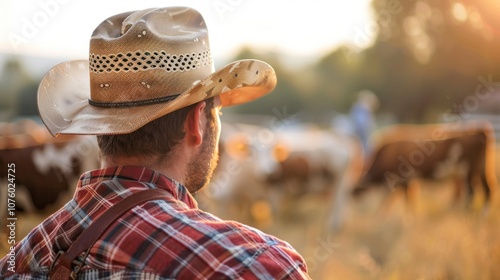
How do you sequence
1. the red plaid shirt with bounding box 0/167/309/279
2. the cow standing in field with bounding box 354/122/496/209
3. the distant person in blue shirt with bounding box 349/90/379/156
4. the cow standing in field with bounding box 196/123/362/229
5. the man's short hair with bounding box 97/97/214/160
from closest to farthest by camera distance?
the red plaid shirt with bounding box 0/167/309/279
the man's short hair with bounding box 97/97/214/160
the cow standing in field with bounding box 196/123/362/229
the cow standing in field with bounding box 354/122/496/209
the distant person in blue shirt with bounding box 349/90/379/156

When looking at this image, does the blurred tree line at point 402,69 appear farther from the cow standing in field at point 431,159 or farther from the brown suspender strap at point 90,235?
the brown suspender strap at point 90,235

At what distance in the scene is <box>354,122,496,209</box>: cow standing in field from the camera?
8562mm

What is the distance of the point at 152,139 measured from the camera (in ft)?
4.98

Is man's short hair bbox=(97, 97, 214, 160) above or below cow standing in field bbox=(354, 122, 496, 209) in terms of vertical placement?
above

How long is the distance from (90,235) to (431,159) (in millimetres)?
7852

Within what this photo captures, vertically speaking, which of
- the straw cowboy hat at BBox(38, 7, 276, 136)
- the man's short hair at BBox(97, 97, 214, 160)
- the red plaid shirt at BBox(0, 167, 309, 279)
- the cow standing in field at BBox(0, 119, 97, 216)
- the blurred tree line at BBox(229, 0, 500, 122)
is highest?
the straw cowboy hat at BBox(38, 7, 276, 136)

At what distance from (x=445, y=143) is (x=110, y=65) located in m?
7.66

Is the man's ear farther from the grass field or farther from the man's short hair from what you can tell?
the grass field

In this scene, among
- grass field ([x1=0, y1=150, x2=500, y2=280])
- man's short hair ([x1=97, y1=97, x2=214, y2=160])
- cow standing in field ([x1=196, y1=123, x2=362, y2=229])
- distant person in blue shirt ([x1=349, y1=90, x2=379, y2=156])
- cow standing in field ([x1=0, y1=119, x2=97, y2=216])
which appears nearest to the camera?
man's short hair ([x1=97, y1=97, x2=214, y2=160])

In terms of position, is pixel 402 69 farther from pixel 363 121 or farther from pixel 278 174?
pixel 278 174

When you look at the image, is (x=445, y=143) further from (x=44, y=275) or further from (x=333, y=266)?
(x=44, y=275)

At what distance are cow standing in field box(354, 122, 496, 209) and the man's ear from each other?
23.4 feet

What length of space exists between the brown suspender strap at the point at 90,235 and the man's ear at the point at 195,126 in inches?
8.6

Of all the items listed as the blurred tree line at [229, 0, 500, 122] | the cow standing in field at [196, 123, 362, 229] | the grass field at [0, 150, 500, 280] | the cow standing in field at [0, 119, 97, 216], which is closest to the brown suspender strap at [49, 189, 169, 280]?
the grass field at [0, 150, 500, 280]
